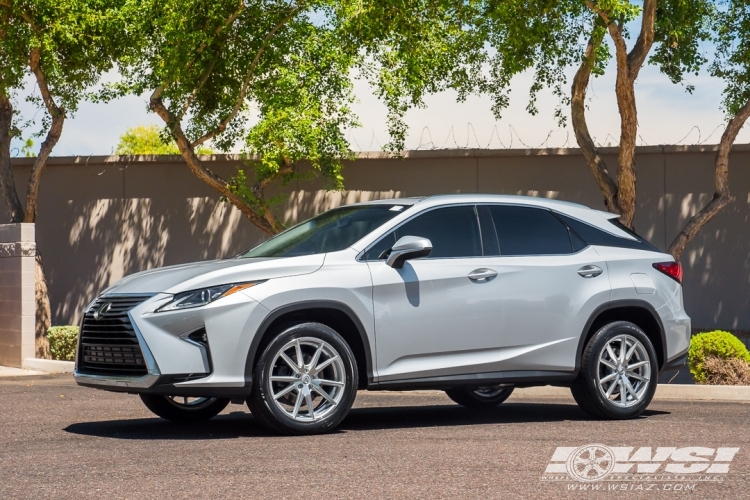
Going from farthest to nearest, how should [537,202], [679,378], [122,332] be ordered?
[679,378] < [537,202] < [122,332]

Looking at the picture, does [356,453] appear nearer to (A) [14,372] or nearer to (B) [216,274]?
(B) [216,274]

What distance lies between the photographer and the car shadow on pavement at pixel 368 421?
8.30 meters

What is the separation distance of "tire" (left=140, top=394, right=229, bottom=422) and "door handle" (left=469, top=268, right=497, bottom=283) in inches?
90.2

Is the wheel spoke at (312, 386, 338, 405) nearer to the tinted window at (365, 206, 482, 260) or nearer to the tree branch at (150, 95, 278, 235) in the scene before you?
the tinted window at (365, 206, 482, 260)

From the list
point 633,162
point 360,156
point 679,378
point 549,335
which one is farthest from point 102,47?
point 549,335

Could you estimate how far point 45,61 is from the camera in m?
17.5

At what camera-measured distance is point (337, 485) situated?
237 inches

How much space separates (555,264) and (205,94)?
430 inches

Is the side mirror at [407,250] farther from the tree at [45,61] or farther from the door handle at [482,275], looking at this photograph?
the tree at [45,61]

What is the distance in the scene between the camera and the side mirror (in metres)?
8.19

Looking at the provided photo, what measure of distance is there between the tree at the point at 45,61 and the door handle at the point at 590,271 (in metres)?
10.2

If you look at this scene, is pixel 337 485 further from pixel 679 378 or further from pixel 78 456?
pixel 679 378

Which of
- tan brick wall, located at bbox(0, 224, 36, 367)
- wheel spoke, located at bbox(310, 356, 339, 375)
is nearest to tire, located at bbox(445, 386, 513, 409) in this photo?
wheel spoke, located at bbox(310, 356, 339, 375)

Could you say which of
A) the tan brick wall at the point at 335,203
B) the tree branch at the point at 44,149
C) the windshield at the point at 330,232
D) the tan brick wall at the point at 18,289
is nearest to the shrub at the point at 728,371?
the windshield at the point at 330,232
